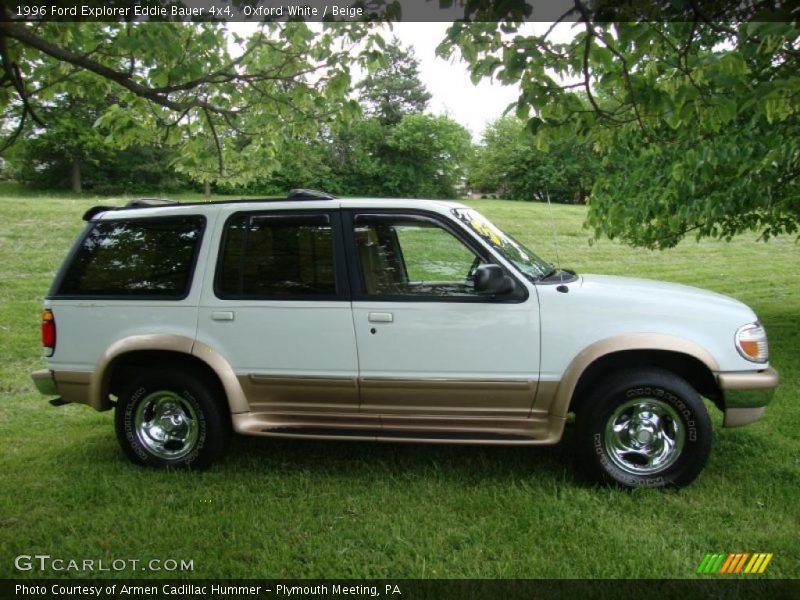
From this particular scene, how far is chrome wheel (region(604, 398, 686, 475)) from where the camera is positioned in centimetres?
410

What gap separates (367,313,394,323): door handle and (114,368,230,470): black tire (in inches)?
51.5

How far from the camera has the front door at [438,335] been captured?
4121 mm

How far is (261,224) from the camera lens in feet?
14.8

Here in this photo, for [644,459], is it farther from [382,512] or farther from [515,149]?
[515,149]

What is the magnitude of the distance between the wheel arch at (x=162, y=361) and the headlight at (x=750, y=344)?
3.33m

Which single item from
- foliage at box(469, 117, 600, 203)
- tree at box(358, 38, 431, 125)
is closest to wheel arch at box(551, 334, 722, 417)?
foliage at box(469, 117, 600, 203)

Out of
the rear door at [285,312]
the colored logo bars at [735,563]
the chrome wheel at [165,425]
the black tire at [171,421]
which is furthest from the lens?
the chrome wheel at [165,425]

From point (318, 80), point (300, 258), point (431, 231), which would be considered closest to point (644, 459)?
point (431, 231)

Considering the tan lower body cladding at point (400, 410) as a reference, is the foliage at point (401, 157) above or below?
above

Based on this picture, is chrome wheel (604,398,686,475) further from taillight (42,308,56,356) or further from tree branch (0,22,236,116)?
tree branch (0,22,236,116)

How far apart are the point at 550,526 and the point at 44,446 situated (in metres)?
4.11

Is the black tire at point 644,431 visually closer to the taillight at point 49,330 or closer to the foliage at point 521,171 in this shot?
the taillight at point 49,330

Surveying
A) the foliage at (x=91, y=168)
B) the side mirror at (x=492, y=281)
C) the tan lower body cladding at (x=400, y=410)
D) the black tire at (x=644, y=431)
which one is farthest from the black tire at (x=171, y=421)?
the foliage at (x=91, y=168)

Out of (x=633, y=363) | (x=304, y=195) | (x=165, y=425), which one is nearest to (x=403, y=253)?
(x=304, y=195)
